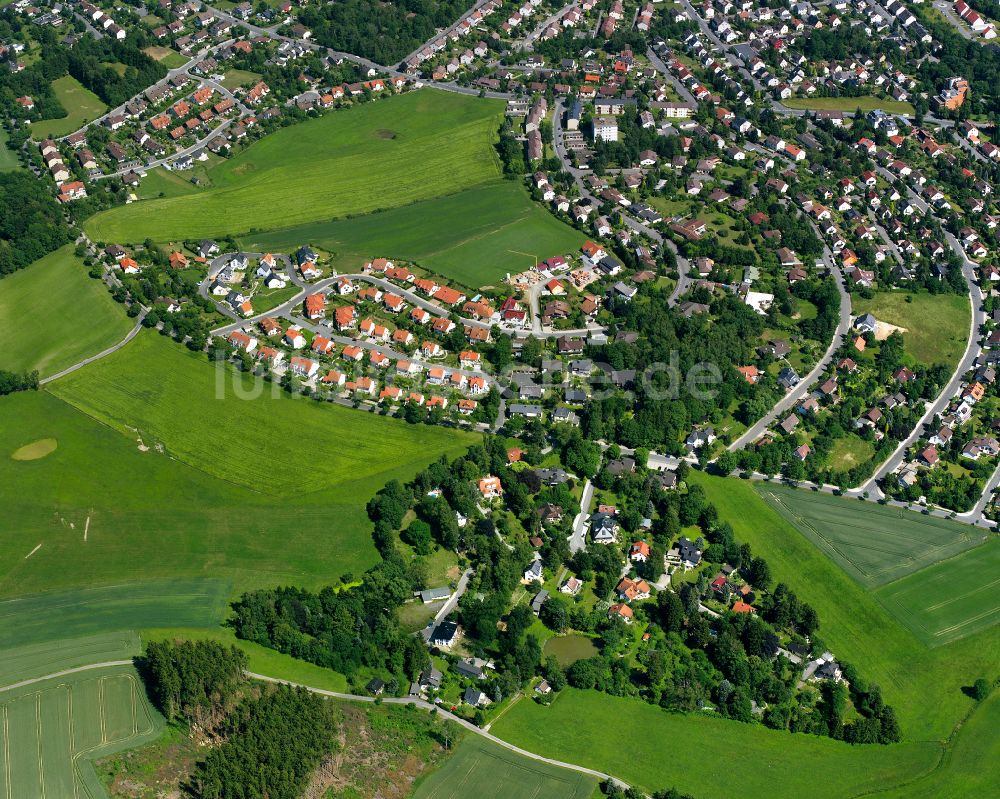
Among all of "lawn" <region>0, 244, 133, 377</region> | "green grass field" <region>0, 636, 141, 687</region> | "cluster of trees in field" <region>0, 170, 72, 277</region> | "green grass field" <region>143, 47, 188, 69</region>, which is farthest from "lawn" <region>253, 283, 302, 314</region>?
"green grass field" <region>143, 47, 188, 69</region>

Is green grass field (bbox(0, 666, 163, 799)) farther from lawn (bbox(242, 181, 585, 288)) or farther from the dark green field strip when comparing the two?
lawn (bbox(242, 181, 585, 288))

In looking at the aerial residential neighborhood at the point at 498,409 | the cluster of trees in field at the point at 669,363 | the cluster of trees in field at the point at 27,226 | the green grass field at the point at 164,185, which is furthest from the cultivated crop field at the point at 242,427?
the green grass field at the point at 164,185

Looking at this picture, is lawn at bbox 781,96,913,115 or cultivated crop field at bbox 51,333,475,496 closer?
cultivated crop field at bbox 51,333,475,496

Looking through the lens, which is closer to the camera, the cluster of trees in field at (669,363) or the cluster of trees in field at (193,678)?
the cluster of trees in field at (193,678)

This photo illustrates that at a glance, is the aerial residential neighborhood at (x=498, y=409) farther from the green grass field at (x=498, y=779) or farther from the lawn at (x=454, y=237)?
the lawn at (x=454, y=237)

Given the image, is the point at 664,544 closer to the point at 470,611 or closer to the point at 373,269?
the point at 470,611

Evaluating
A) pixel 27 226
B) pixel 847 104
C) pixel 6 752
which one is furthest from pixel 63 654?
pixel 847 104
